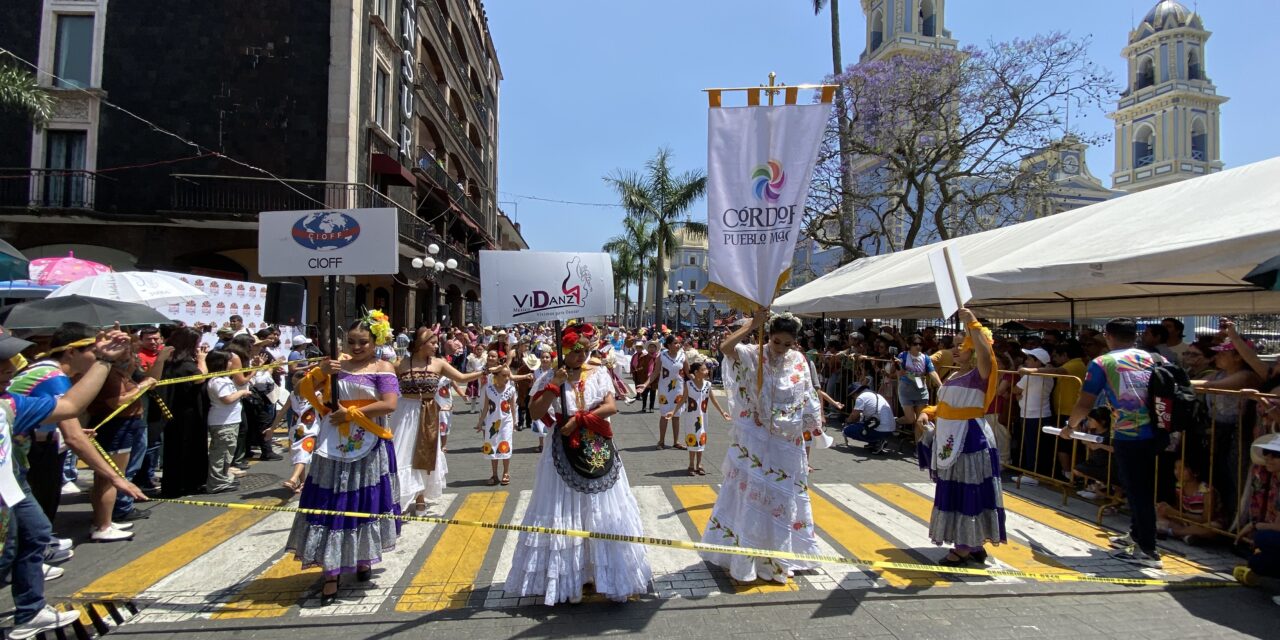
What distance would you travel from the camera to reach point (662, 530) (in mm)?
5812

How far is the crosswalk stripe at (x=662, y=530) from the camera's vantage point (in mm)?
4813

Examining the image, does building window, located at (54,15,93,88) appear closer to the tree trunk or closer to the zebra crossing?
the zebra crossing

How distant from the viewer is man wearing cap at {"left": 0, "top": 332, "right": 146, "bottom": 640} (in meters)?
3.39

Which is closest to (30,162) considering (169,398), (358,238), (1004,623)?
(169,398)

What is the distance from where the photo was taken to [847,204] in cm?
2053

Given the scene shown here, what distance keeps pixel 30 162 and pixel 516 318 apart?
20.6 m

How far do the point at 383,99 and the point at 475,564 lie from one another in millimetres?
19457

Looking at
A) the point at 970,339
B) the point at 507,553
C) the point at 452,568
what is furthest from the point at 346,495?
the point at 970,339

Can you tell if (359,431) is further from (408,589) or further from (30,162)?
(30,162)

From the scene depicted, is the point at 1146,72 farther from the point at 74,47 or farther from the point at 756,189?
the point at 74,47

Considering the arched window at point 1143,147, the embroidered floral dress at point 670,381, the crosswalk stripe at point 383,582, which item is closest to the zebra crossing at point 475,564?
the crosswalk stripe at point 383,582

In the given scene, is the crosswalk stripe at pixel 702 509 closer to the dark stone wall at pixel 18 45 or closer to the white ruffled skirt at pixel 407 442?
the white ruffled skirt at pixel 407 442

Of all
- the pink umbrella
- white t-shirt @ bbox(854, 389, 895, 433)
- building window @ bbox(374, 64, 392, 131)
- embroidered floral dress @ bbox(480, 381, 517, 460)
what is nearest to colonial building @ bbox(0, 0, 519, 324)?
building window @ bbox(374, 64, 392, 131)

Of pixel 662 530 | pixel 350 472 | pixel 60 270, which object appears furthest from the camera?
pixel 60 270
